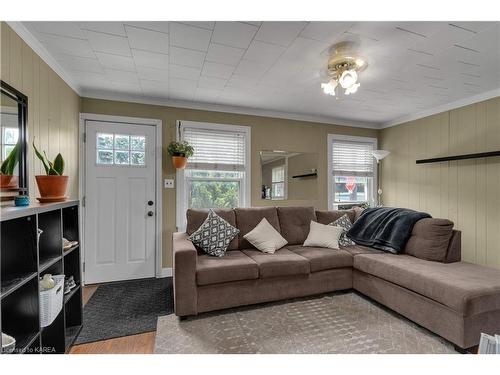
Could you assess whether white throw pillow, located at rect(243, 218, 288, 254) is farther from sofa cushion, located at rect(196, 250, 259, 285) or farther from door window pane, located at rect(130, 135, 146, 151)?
door window pane, located at rect(130, 135, 146, 151)

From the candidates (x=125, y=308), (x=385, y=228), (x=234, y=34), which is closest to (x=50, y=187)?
(x=125, y=308)

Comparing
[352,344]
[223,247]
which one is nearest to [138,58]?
[223,247]

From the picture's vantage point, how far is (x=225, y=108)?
11.9 feet

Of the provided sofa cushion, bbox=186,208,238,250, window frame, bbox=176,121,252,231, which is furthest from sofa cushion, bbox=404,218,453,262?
→ window frame, bbox=176,121,252,231

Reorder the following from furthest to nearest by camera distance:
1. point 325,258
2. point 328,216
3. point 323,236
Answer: point 328,216
point 323,236
point 325,258

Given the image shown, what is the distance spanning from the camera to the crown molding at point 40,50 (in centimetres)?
176

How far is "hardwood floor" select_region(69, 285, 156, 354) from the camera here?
5.97 feet

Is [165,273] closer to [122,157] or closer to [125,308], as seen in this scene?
[125,308]

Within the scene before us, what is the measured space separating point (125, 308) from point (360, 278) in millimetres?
2425

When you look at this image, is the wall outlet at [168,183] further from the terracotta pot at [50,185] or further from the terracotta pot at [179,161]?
the terracotta pot at [50,185]

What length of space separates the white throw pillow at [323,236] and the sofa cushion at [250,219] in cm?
42

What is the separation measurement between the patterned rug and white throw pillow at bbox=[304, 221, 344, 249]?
68.1 inches

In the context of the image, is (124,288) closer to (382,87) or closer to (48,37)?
(48,37)

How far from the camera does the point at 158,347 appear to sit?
1856 millimetres
